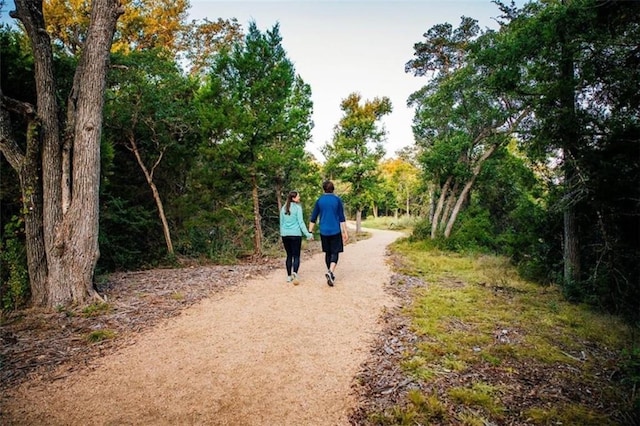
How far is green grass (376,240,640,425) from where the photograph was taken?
8.34 feet

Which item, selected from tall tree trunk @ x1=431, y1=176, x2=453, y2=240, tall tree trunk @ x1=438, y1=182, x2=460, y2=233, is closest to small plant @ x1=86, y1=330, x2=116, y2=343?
tall tree trunk @ x1=431, y1=176, x2=453, y2=240

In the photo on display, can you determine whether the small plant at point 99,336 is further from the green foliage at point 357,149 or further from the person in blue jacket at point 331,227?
the green foliage at point 357,149

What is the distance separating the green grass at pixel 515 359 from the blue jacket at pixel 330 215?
→ 2.03 metres

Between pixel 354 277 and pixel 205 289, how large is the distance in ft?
11.0

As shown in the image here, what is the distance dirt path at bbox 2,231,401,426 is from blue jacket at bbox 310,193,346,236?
1.52 metres

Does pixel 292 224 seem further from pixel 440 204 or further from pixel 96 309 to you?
pixel 440 204

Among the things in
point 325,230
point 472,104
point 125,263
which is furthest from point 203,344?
point 472,104

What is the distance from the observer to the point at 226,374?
10.1 ft

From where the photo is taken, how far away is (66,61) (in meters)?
7.34

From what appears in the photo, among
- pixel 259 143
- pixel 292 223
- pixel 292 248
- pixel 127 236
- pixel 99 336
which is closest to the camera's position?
pixel 99 336

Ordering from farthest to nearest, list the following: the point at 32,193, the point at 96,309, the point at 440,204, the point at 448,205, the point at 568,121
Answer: the point at 448,205 < the point at 440,204 < the point at 568,121 < the point at 32,193 < the point at 96,309

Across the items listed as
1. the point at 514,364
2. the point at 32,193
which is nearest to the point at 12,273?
the point at 32,193

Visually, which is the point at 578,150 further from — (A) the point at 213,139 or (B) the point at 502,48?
(A) the point at 213,139

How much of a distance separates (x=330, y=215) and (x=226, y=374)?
3.59 meters
